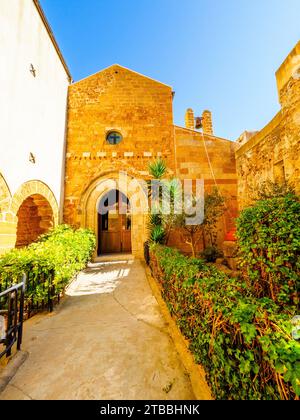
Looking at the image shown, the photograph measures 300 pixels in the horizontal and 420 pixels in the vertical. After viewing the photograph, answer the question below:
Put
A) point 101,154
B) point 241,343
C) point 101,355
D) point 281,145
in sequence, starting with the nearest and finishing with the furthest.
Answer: point 241,343, point 101,355, point 281,145, point 101,154

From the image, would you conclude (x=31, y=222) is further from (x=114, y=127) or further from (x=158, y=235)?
(x=114, y=127)

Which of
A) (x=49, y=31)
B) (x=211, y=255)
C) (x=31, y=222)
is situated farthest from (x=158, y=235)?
(x=49, y=31)

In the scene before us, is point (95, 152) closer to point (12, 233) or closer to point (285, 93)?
point (12, 233)

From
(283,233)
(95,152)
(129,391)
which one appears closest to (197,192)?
(95,152)

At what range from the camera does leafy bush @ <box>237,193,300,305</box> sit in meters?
2.10

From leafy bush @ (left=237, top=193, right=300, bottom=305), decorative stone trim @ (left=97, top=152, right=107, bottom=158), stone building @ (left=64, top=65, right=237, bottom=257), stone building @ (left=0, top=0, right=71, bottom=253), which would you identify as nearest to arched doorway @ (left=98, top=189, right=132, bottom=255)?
stone building @ (left=64, top=65, right=237, bottom=257)

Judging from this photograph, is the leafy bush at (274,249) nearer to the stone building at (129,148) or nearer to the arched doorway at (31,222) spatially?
the stone building at (129,148)

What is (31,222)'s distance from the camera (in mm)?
7250

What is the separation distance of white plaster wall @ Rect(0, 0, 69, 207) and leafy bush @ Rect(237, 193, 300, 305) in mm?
5482

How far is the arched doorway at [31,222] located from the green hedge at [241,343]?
678 cm

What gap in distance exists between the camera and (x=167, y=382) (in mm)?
1778

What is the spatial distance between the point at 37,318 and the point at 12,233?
2.56 metres

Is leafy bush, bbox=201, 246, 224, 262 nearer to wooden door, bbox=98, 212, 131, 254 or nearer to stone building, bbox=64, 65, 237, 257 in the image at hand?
stone building, bbox=64, 65, 237, 257

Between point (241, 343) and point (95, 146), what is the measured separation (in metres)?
8.81
